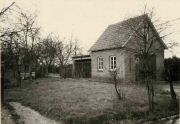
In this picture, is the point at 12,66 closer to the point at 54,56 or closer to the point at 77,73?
the point at 77,73

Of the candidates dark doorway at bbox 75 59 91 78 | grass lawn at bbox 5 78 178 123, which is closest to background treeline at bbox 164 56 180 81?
dark doorway at bbox 75 59 91 78

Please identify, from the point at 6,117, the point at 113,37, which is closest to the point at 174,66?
the point at 113,37

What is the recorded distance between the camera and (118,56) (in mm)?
23453

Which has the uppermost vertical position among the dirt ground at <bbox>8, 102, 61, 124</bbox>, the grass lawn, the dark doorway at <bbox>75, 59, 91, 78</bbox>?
the dark doorway at <bbox>75, 59, 91, 78</bbox>

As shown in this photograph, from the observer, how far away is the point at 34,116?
Answer: 10703 mm

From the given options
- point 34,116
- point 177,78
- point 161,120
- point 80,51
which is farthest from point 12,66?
point 80,51

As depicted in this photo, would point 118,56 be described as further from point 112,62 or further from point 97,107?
point 97,107

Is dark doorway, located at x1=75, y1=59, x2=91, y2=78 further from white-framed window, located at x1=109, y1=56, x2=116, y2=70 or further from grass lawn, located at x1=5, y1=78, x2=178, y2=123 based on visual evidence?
grass lawn, located at x1=5, y1=78, x2=178, y2=123

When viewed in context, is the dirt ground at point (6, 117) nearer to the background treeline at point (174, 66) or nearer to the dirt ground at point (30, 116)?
the dirt ground at point (30, 116)

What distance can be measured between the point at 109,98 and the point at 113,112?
254 centimetres

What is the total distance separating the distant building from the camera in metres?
22.8

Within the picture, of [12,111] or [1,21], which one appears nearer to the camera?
[1,21]

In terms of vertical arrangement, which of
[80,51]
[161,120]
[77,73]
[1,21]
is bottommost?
[161,120]

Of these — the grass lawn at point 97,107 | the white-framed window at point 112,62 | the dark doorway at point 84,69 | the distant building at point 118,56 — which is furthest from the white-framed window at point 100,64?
the grass lawn at point 97,107
